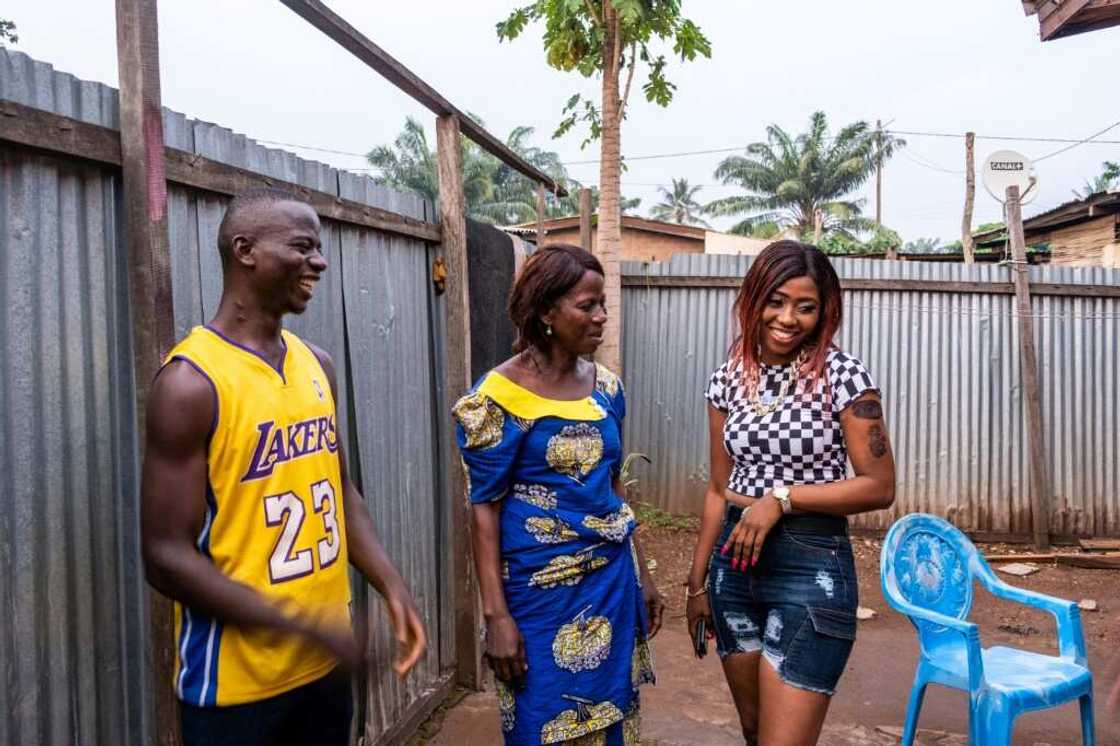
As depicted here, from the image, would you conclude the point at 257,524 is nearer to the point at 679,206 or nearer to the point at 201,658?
the point at 201,658

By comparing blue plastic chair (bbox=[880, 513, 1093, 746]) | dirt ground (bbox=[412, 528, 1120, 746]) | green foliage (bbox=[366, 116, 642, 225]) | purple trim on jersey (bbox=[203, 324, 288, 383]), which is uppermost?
green foliage (bbox=[366, 116, 642, 225])

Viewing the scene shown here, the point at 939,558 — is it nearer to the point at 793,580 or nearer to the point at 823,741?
the point at 823,741

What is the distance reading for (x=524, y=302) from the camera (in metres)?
2.30

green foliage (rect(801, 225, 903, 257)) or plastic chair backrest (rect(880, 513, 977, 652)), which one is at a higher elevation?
green foliage (rect(801, 225, 903, 257))

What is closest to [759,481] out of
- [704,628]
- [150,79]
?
[704,628]

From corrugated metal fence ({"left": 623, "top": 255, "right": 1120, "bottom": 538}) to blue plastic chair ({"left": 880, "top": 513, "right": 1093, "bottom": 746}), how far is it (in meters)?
4.05

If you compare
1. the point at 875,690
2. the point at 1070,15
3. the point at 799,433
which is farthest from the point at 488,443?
the point at 875,690

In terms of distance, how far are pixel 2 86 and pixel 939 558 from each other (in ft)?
11.1

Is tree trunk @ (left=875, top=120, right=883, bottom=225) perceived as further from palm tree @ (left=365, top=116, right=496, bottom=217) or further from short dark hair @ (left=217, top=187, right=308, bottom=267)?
short dark hair @ (left=217, top=187, right=308, bottom=267)

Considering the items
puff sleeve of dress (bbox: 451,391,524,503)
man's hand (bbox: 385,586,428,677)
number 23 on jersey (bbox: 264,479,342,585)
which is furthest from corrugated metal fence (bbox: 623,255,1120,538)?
number 23 on jersey (bbox: 264,479,342,585)

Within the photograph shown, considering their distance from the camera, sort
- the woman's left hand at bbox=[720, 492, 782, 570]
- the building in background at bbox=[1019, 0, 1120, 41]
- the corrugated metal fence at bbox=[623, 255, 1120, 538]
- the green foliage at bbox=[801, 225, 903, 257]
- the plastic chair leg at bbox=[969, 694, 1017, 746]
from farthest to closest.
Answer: the green foliage at bbox=[801, 225, 903, 257], the corrugated metal fence at bbox=[623, 255, 1120, 538], the plastic chair leg at bbox=[969, 694, 1017, 746], the building in background at bbox=[1019, 0, 1120, 41], the woman's left hand at bbox=[720, 492, 782, 570]

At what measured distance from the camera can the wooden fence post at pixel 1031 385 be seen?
6926mm

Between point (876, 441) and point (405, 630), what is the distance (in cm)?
132

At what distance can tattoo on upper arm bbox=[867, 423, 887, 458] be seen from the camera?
90.0 inches
